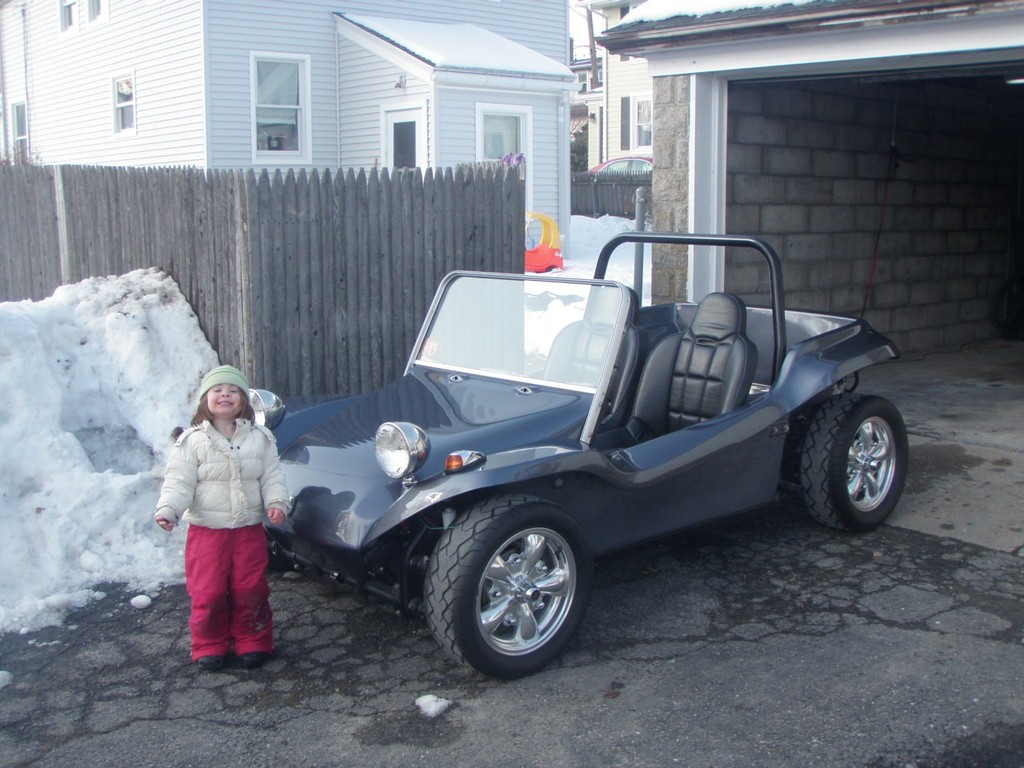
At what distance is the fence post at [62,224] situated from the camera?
35.1 feet

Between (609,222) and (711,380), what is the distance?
60.1 feet

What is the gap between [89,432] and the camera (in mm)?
6996

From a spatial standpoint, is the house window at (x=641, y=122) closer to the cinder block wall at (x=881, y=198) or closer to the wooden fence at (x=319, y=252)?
the cinder block wall at (x=881, y=198)

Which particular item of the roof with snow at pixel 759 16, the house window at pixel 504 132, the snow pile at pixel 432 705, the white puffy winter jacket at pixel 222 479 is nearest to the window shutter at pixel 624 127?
the house window at pixel 504 132

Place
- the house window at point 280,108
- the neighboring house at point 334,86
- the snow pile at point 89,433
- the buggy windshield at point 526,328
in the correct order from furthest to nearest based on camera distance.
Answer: the house window at point 280,108, the neighboring house at point 334,86, the snow pile at point 89,433, the buggy windshield at point 526,328

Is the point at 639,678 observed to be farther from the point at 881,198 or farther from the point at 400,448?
the point at 881,198

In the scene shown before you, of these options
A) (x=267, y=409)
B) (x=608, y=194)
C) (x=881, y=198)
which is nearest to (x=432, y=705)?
(x=267, y=409)

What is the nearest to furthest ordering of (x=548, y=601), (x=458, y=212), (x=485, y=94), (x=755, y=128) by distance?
(x=548, y=601) → (x=458, y=212) → (x=755, y=128) → (x=485, y=94)

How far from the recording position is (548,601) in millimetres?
4402

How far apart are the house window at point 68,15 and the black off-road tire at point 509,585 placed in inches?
838

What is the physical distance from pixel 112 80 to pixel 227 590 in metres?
18.5

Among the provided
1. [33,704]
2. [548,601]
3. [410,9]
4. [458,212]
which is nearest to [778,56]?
[458,212]

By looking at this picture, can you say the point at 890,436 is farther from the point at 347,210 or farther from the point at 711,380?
the point at 347,210

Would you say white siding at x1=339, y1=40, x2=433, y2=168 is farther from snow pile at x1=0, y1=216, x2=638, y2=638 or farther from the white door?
snow pile at x1=0, y1=216, x2=638, y2=638
